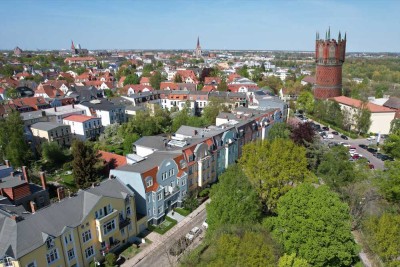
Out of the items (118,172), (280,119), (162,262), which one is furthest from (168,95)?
(162,262)

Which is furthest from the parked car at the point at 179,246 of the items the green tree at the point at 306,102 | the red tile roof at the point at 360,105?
the green tree at the point at 306,102

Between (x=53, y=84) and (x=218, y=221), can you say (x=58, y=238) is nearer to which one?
(x=218, y=221)

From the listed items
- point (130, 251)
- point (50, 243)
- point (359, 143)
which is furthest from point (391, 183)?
point (50, 243)

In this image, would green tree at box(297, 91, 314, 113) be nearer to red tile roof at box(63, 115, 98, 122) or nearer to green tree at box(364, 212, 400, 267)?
red tile roof at box(63, 115, 98, 122)

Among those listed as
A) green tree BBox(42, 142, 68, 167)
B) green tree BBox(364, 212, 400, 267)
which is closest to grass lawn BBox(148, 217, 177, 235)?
green tree BBox(364, 212, 400, 267)

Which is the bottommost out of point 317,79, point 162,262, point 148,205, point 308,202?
point 162,262

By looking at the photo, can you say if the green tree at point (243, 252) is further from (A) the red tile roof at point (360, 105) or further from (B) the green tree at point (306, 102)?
(B) the green tree at point (306, 102)

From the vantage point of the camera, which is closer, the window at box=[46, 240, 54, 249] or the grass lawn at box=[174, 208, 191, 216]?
the window at box=[46, 240, 54, 249]
